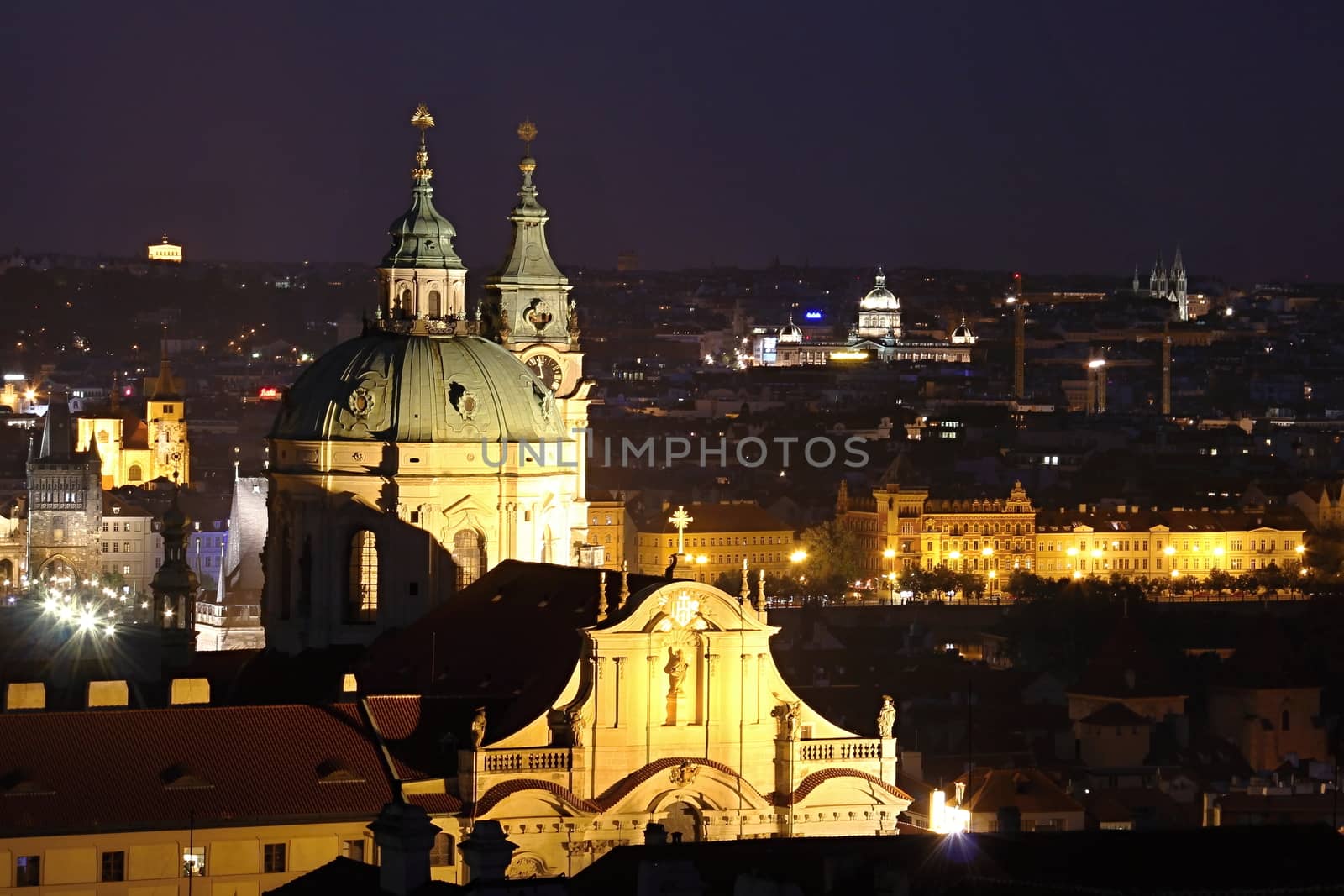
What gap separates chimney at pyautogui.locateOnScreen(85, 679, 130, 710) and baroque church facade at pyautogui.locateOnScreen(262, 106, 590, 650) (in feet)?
34.0

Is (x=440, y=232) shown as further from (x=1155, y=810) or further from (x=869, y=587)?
(x=869, y=587)

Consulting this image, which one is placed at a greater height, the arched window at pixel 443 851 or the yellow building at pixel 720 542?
the yellow building at pixel 720 542

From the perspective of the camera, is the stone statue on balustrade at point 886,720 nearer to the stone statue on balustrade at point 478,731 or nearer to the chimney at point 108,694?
the stone statue on balustrade at point 478,731

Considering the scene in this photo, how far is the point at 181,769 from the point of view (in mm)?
71125

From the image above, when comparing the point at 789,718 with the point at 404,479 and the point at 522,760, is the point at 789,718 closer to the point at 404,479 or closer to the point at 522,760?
the point at 522,760

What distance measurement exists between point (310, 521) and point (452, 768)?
20.0 m

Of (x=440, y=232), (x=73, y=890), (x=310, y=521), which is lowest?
(x=73, y=890)

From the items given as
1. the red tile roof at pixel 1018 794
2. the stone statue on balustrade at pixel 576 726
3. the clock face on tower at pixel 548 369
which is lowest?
the red tile roof at pixel 1018 794

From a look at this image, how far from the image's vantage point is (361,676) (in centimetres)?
8625

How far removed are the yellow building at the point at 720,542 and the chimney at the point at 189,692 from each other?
9796 centimetres

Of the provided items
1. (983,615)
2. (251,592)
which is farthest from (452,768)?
(983,615)

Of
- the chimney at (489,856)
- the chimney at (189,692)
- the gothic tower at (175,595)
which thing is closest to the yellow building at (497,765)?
the chimney at (189,692)

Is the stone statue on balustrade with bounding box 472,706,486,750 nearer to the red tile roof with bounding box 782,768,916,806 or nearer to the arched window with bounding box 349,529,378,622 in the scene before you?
the red tile roof with bounding box 782,768,916,806

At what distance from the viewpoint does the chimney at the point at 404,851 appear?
2142 inches
